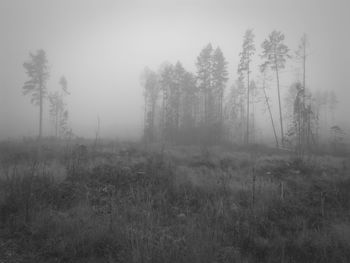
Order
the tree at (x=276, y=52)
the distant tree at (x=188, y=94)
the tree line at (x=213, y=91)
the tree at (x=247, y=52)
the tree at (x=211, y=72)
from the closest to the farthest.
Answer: the tree at (x=276, y=52) → the tree line at (x=213, y=91) → the tree at (x=247, y=52) → the tree at (x=211, y=72) → the distant tree at (x=188, y=94)

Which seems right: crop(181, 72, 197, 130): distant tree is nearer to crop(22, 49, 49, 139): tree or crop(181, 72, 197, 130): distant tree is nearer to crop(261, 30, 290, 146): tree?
crop(261, 30, 290, 146): tree

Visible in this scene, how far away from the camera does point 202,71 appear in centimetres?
2966

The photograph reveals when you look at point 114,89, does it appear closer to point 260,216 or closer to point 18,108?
point 18,108

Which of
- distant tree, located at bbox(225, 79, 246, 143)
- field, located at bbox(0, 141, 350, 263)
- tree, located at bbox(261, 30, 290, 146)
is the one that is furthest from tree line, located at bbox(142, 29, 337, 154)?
field, located at bbox(0, 141, 350, 263)

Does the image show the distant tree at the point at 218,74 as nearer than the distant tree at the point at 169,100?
No

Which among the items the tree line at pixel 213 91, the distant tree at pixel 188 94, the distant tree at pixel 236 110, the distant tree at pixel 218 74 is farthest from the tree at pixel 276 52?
the distant tree at pixel 188 94

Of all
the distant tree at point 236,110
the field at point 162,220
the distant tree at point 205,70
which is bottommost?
the field at point 162,220

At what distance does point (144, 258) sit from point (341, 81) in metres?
157

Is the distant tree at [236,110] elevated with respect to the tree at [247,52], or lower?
lower

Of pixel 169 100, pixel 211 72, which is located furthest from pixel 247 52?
pixel 169 100

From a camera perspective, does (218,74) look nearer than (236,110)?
Yes

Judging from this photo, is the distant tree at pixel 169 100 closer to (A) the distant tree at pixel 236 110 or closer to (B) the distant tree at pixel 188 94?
(B) the distant tree at pixel 188 94

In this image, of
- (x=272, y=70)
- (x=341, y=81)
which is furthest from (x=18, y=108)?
(x=341, y=81)

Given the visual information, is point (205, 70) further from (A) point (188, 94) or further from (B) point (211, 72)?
(A) point (188, 94)
